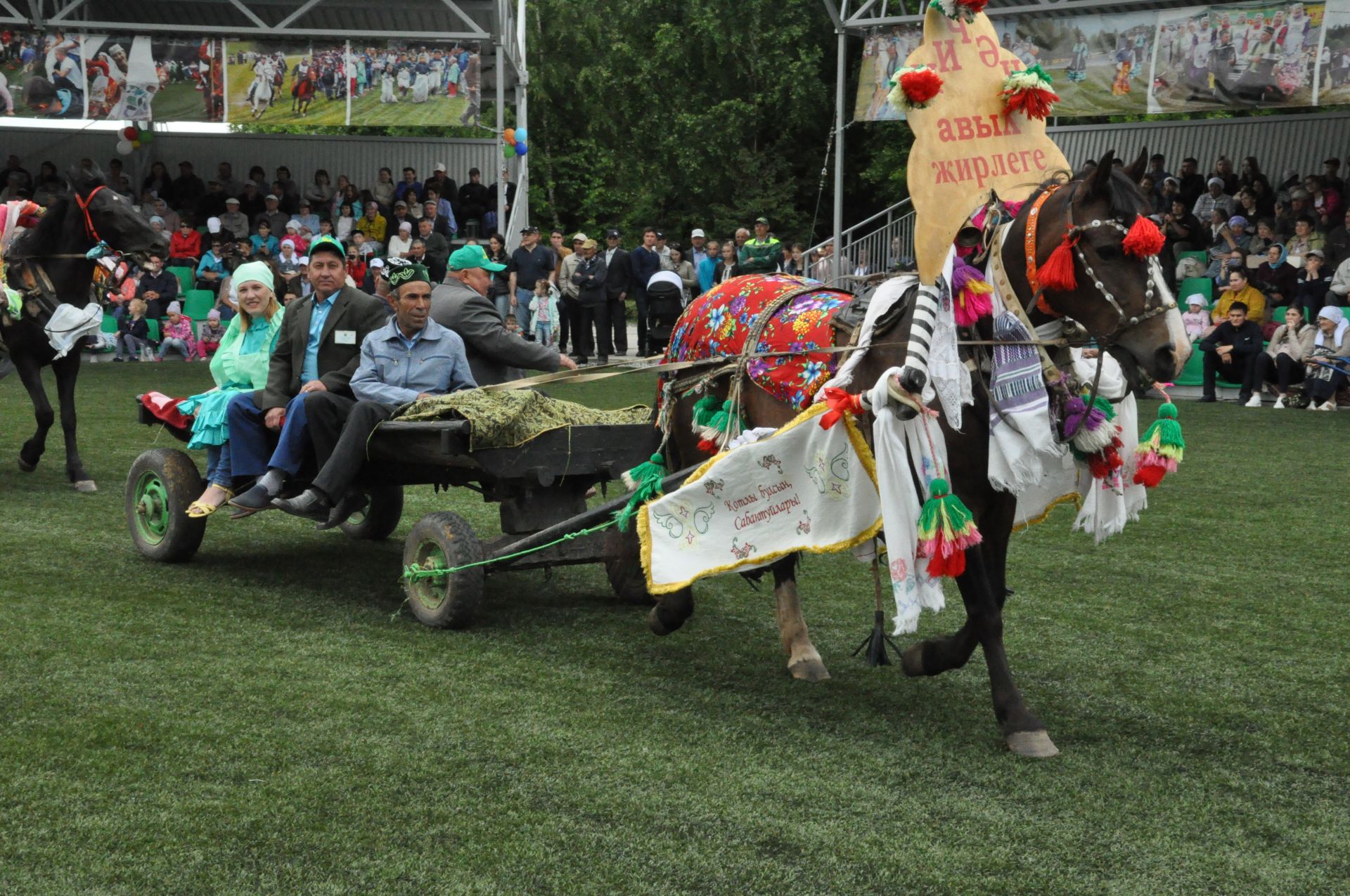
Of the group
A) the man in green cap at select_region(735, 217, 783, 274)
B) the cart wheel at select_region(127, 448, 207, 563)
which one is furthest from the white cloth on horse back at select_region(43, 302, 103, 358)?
the man in green cap at select_region(735, 217, 783, 274)

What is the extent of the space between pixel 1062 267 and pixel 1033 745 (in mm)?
1472

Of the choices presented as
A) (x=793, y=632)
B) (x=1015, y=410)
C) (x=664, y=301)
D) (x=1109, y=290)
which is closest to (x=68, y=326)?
(x=793, y=632)

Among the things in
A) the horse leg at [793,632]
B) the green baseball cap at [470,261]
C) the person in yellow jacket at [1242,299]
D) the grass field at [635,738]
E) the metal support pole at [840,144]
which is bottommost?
the grass field at [635,738]

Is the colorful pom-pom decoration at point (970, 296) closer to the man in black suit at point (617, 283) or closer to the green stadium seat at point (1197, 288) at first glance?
the green stadium seat at point (1197, 288)

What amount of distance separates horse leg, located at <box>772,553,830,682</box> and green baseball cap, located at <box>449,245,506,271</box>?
88.7 inches

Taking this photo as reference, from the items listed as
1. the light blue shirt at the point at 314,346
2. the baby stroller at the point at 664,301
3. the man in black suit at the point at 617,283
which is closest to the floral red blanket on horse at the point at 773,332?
the light blue shirt at the point at 314,346

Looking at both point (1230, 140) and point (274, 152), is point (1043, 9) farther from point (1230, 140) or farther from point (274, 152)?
point (274, 152)

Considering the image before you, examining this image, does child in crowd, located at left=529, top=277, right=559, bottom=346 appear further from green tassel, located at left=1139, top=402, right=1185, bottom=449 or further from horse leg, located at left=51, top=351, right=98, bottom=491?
green tassel, located at left=1139, top=402, right=1185, bottom=449

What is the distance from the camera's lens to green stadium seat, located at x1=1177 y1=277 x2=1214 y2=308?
1798 cm

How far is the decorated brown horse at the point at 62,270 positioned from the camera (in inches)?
369

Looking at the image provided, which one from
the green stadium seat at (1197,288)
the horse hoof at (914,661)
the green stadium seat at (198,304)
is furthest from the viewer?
the green stadium seat at (198,304)

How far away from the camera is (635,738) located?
4.56 metres

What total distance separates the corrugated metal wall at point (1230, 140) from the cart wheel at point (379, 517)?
55.6 ft

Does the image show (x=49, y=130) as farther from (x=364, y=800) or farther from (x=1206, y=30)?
(x=364, y=800)
